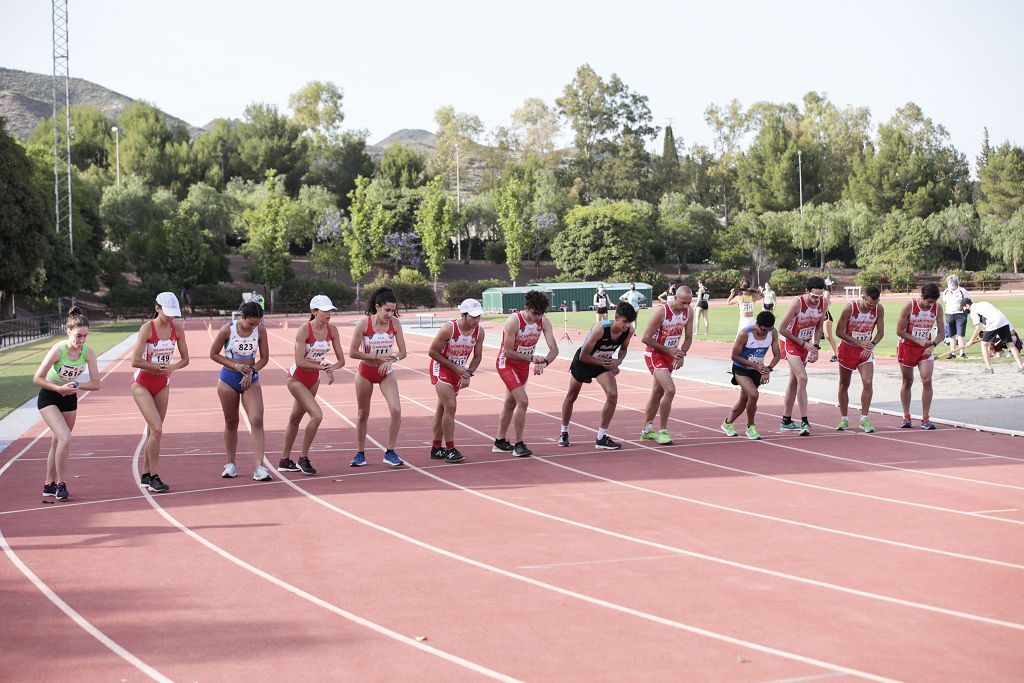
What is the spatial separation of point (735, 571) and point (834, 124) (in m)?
110

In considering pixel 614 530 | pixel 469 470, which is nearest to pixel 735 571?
pixel 614 530

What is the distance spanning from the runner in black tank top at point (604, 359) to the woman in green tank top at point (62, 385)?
5284mm

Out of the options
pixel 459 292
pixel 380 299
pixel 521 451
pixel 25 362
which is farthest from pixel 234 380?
pixel 459 292

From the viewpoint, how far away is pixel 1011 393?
16969mm

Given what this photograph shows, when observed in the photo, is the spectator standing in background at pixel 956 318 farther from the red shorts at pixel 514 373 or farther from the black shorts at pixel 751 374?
the red shorts at pixel 514 373

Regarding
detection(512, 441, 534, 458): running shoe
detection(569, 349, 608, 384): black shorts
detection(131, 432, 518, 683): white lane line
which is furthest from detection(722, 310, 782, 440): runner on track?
detection(131, 432, 518, 683): white lane line

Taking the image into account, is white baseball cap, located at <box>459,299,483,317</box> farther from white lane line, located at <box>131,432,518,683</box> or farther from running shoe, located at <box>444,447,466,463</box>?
white lane line, located at <box>131,432,518,683</box>

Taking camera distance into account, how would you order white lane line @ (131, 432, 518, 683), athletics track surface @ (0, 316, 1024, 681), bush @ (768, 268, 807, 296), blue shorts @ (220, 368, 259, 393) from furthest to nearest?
bush @ (768, 268, 807, 296)
blue shorts @ (220, 368, 259, 393)
athletics track surface @ (0, 316, 1024, 681)
white lane line @ (131, 432, 518, 683)

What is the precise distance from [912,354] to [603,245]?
6780cm

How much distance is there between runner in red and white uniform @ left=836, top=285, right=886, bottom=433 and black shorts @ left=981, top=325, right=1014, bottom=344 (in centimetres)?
721

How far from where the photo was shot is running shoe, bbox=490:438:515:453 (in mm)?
12773

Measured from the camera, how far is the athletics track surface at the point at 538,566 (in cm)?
569

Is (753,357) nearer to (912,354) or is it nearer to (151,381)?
(912,354)

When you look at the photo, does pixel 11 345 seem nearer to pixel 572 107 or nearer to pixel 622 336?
pixel 622 336
